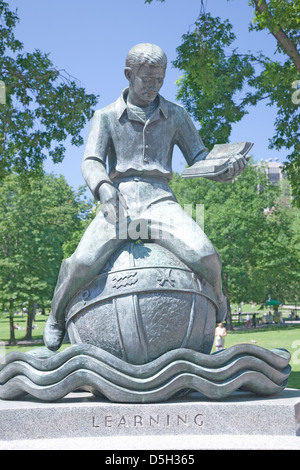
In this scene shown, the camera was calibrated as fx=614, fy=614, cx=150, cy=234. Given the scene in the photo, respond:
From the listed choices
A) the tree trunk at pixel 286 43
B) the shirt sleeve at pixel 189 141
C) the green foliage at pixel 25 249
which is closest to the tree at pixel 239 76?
the tree trunk at pixel 286 43

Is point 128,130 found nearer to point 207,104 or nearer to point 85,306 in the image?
point 85,306

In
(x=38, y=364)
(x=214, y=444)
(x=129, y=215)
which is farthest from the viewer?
(x=129, y=215)

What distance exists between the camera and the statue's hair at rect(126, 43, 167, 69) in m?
6.29

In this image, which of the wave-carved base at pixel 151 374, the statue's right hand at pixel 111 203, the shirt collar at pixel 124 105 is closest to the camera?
the wave-carved base at pixel 151 374

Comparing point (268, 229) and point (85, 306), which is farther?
point (268, 229)

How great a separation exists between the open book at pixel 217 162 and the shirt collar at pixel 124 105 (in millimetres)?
685

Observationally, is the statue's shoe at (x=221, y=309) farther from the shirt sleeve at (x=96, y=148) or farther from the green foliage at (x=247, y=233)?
the green foliage at (x=247, y=233)

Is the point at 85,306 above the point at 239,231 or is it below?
below

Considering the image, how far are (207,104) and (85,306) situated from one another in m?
9.44

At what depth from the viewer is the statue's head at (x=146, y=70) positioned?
630 centimetres

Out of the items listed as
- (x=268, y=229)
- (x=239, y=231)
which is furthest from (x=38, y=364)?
(x=268, y=229)

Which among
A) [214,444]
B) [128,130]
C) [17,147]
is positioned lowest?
[214,444]

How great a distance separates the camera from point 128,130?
6.64 m

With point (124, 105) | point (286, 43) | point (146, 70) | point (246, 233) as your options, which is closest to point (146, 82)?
point (146, 70)
